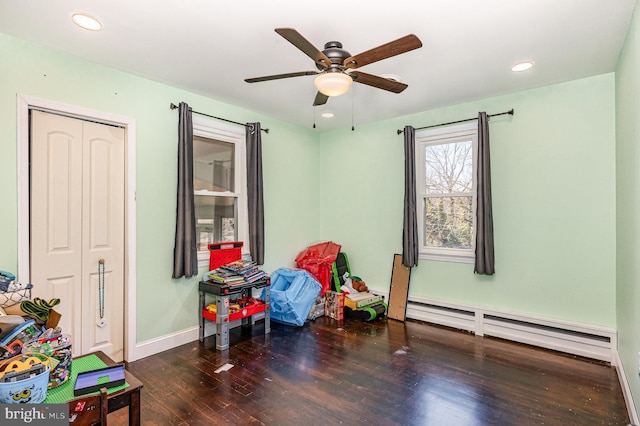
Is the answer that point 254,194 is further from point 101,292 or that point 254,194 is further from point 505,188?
point 505,188

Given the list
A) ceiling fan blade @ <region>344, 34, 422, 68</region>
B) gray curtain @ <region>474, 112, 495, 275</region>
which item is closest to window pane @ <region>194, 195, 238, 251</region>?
ceiling fan blade @ <region>344, 34, 422, 68</region>

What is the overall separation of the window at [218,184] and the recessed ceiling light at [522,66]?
297 centimetres

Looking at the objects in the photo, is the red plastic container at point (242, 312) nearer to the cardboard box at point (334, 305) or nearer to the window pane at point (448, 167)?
the cardboard box at point (334, 305)

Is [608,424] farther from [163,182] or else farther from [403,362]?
[163,182]

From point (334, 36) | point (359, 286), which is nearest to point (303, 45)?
point (334, 36)

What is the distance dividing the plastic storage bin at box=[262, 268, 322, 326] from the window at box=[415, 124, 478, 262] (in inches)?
59.3

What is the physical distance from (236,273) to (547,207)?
335 cm

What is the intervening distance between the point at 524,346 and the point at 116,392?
370 cm

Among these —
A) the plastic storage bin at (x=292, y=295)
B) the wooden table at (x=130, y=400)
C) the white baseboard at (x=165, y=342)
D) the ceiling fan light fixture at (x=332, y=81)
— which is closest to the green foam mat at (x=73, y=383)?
the wooden table at (x=130, y=400)

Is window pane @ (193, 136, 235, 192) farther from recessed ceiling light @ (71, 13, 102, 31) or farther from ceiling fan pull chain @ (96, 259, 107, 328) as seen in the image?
recessed ceiling light @ (71, 13, 102, 31)

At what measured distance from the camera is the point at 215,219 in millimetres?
4012

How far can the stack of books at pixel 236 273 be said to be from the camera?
3.61 metres

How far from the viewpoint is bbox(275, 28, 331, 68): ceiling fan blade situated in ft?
5.95

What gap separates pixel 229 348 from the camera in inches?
136
